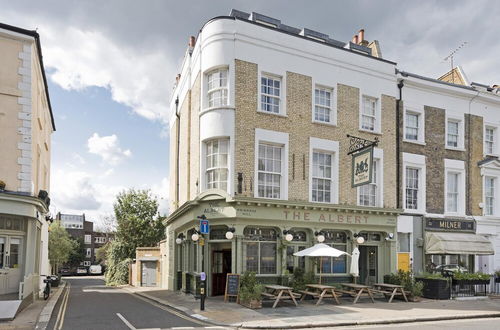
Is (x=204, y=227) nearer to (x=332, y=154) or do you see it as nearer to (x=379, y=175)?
(x=332, y=154)

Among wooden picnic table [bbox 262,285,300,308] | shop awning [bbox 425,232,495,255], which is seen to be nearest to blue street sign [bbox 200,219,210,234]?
wooden picnic table [bbox 262,285,300,308]

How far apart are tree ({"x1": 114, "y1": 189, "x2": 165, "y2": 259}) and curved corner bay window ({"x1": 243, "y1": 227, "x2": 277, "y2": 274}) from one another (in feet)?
74.4

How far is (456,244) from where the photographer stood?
21.2 metres

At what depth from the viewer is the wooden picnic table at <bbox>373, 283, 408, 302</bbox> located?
17719 millimetres

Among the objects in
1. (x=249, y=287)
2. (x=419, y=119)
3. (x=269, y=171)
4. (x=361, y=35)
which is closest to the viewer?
(x=249, y=287)

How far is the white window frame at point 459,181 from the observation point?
22.7 meters

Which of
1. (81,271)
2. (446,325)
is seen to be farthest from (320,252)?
(81,271)

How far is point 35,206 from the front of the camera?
53.6 ft

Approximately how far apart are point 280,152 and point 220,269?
5638 mm

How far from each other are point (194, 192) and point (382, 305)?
8.99m

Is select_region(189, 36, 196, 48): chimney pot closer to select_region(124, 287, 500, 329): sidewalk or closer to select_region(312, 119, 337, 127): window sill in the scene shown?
select_region(312, 119, 337, 127): window sill

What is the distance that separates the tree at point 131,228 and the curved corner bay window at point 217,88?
22835 mm

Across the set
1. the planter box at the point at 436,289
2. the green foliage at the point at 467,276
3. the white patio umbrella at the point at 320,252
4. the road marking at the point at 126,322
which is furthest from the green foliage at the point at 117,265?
the green foliage at the point at 467,276

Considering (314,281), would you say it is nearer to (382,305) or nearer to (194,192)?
(382,305)
